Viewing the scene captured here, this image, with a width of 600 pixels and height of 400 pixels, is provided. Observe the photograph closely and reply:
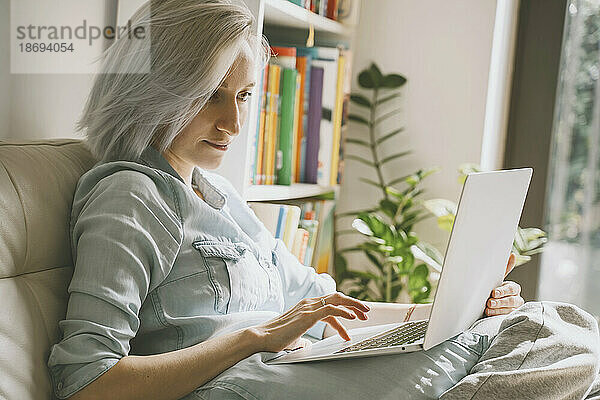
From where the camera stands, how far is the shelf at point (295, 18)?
174 cm

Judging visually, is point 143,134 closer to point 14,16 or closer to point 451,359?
point 14,16

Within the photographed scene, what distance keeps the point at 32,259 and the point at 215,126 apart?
37 cm

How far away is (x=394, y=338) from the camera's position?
44.4 inches

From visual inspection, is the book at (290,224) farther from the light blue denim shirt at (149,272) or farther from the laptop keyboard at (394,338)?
the laptop keyboard at (394,338)

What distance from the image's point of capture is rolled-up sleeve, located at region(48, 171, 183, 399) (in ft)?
3.08

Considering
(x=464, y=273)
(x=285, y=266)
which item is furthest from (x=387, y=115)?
(x=464, y=273)

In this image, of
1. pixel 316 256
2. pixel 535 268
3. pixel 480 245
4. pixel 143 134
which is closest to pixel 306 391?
pixel 480 245

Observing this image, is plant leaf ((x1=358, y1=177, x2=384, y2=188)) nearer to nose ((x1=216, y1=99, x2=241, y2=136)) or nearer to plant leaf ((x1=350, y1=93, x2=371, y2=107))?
plant leaf ((x1=350, y1=93, x2=371, y2=107))

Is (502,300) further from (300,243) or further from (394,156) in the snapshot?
(394,156)

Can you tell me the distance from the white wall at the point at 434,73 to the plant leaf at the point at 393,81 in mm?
40

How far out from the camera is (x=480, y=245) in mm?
1107

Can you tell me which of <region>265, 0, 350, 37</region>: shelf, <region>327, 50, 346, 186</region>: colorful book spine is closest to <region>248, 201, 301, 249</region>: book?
<region>327, 50, 346, 186</region>: colorful book spine

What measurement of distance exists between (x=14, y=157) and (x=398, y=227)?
4.37 feet

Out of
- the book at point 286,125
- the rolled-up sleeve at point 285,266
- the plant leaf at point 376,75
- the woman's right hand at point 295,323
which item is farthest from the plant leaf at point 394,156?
the woman's right hand at point 295,323
